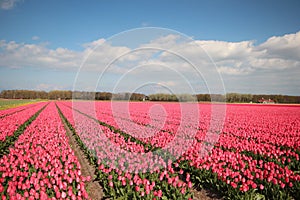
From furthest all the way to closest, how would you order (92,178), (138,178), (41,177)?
(92,178) < (41,177) < (138,178)

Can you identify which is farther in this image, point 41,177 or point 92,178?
point 92,178

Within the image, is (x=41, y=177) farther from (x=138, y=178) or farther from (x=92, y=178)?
(x=138, y=178)

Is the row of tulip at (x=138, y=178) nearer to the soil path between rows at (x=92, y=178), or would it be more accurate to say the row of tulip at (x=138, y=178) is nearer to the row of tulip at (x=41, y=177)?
the soil path between rows at (x=92, y=178)

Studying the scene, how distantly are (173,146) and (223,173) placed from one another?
9.31ft

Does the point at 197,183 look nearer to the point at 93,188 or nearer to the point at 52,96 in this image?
A: the point at 93,188

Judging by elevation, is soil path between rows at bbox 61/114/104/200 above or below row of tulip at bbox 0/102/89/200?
below

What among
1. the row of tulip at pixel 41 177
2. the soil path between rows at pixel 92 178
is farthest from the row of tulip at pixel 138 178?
the row of tulip at pixel 41 177

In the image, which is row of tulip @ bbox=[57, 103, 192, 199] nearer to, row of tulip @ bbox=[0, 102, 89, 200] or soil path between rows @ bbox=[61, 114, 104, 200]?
soil path between rows @ bbox=[61, 114, 104, 200]

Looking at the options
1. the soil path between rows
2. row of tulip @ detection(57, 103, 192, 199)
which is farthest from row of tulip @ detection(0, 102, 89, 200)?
row of tulip @ detection(57, 103, 192, 199)

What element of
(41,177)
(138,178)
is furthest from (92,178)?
(138,178)

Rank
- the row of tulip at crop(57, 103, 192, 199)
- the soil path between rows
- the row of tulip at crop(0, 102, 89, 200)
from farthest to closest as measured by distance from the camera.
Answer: the soil path between rows → the row of tulip at crop(57, 103, 192, 199) → the row of tulip at crop(0, 102, 89, 200)

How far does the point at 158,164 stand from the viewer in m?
5.93

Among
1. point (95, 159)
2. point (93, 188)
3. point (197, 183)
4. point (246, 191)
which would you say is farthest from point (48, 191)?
point (246, 191)

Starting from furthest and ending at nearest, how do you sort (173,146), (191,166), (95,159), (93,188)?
(173,146) < (95,159) < (191,166) < (93,188)
